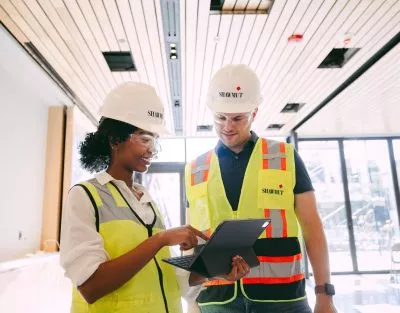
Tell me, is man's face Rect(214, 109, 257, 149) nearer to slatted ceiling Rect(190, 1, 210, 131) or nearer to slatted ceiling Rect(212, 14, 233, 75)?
slatted ceiling Rect(190, 1, 210, 131)

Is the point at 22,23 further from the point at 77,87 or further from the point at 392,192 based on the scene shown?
the point at 392,192

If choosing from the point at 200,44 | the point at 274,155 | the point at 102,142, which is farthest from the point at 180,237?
the point at 200,44

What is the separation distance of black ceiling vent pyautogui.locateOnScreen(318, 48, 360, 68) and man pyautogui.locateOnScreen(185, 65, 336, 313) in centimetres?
296

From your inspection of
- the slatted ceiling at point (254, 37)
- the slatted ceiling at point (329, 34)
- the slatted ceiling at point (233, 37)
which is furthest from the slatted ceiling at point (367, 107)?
the slatted ceiling at point (233, 37)

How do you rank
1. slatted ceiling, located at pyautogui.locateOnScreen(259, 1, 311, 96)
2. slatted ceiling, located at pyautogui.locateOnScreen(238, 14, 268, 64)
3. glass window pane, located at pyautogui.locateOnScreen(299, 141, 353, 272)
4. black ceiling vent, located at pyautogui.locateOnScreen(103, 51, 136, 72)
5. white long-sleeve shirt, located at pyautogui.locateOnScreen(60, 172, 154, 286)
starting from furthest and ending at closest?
glass window pane, located at pyautogui.locateOnScreen(299, 141, 353, 272) → black ceiling vent, located at pyautogui.locateOnScreen(103, 51, 136, 72) → slatted ceiling, located at pyautogui.locateOnScreen(238, 14, 268, 64) → slatted ceiling, located at pyautogui.locateOnScreen(259, 1, 311, 96) → white long-sleeve shirt, located at pyautogui.locateOnScreen(60, 172, 154, 286)

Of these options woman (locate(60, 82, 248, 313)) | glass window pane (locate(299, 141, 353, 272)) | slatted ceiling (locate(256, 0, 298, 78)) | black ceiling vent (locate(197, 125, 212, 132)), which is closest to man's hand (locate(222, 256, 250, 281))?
woman (locate(60, 82, 248, 313))

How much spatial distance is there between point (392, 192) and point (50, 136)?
6932 millimetres

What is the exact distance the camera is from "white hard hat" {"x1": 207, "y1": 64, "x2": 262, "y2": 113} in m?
1.50

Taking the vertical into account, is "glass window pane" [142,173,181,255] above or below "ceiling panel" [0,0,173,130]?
below

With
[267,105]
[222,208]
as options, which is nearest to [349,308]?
[267,105]

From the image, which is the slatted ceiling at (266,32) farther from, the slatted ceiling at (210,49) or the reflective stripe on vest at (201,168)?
the reflective stripe on vest at (201,168)

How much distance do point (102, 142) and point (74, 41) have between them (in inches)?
108

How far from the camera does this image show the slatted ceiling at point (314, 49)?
3.18 m

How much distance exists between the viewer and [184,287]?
1.19 m
